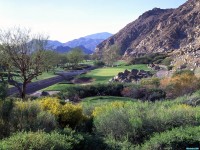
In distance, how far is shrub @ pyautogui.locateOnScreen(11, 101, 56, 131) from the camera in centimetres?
1077

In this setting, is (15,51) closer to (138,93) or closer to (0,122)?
(138,93)

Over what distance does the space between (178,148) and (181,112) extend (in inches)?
103

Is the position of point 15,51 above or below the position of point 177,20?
below

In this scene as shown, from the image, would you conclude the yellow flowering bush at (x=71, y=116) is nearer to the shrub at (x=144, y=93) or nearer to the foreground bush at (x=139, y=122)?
the foreground bush at (x=139, y=122)

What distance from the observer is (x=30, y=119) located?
1102cm

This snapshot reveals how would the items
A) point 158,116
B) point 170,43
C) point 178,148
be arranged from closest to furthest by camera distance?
point 178,148 < point 158,116 < point 170,43

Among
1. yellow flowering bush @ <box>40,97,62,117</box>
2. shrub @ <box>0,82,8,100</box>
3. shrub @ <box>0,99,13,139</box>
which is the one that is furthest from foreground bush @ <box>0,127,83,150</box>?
yellow flowering bush @ <box>40,97,62,117</box>

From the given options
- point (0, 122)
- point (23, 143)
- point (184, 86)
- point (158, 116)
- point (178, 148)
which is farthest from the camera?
point (184, 86)

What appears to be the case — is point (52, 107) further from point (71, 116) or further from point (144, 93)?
point (144, 93)

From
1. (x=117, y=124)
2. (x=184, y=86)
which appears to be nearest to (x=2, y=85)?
(x=117, y=124)

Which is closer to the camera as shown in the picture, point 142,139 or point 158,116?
point 142,139

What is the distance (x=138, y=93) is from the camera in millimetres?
28594

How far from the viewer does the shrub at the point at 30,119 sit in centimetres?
1077

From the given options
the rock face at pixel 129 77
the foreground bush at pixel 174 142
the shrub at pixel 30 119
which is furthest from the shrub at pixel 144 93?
the rock face at pixel 129 77
